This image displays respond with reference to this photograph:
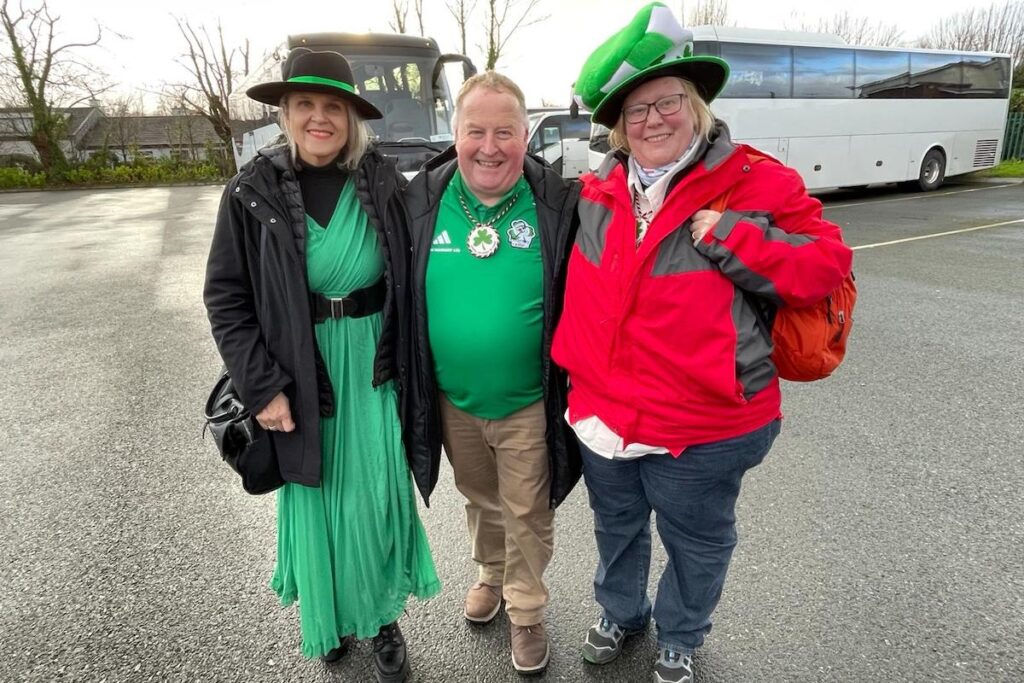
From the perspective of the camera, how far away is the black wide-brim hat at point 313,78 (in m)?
1.78

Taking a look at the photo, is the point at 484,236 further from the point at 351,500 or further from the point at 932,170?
the point at 932,170

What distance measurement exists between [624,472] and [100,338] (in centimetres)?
577

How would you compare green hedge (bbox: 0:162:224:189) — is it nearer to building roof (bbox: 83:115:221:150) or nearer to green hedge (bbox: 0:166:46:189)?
green hedge (bbox: 0:166:46:189)

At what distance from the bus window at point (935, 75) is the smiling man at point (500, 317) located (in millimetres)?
16219

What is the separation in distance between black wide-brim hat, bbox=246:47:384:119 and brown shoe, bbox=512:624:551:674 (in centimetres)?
183

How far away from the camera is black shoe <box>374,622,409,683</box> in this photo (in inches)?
81.7

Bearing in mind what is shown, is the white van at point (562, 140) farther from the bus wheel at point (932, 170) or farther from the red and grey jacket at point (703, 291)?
the red and grey jacket at point (703, 291)

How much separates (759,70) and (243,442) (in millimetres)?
13479

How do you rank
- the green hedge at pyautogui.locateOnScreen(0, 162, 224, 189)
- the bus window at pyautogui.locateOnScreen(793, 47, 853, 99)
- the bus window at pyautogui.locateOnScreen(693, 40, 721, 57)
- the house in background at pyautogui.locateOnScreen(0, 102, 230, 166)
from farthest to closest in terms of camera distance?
the house in background at pyautogui.locateOnScreen(0, 102, 230, 166) < the green hedge at pyautogui.locateOnScreen(0, 162, 224, 189) < the bus window at pyautogui.locateOnScreen(793, 47, 853, 99) < the bus window at pyautogui.locateOnScreen(693, 40, 721, 57)

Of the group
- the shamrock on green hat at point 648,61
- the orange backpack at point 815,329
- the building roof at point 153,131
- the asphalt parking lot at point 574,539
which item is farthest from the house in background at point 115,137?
the orange backpack at point 815,329

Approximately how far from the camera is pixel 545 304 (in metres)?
1.92

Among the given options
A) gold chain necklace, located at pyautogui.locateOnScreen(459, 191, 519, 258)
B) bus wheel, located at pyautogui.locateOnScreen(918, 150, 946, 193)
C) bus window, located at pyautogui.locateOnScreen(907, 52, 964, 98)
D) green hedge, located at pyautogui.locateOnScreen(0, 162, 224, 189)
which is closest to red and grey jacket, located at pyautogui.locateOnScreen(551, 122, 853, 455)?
gold chain necklace, located at pyautogui.locateOnScreen(459, 191, 519, 258)

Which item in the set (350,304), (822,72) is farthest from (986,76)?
(350,304)

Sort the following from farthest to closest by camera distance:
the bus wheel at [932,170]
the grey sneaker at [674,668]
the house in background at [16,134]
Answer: the house in background at [16,134] → the bus wheel at [932,170] → the grey sneaker at [674,668]
